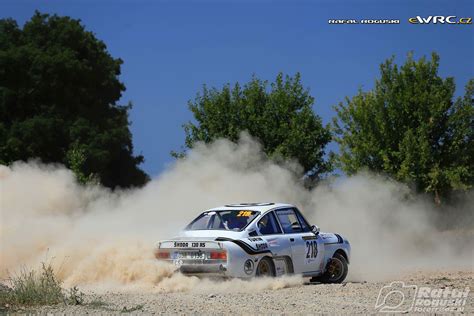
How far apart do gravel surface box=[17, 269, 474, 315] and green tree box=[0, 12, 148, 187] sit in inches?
1157

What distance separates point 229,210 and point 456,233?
1900 cm

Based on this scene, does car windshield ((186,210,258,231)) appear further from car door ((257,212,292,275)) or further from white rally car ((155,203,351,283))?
car door ((257,212,292,275))

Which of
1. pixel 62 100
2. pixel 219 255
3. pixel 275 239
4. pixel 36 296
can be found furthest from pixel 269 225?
pixel 62 100

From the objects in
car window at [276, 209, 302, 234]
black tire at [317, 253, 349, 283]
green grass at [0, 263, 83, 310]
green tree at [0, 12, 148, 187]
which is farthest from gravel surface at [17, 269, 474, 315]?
green tree at [0, 12, 148, 187]

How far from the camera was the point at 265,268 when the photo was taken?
51.4 ft

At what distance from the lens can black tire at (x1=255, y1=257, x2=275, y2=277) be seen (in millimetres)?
15484

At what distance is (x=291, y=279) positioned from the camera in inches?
619

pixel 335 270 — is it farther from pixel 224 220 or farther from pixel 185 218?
pixel 185 218

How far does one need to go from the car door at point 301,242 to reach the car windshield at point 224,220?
75 cm

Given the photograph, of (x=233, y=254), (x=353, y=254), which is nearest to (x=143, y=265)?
(x=233, y=254)

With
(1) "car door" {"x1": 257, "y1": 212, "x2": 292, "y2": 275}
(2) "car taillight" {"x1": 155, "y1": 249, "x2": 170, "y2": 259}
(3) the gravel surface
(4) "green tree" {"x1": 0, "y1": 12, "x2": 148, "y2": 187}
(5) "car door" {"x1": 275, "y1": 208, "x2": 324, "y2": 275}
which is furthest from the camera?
(4) "green tree" {"x1": 0, "y1": 12, "x2": 148, "y2": 187}

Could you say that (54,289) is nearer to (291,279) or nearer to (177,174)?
(291,279)

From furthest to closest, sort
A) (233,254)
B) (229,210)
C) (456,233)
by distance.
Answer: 1. (456,233)
2. (229,210)
3. (233,254)
